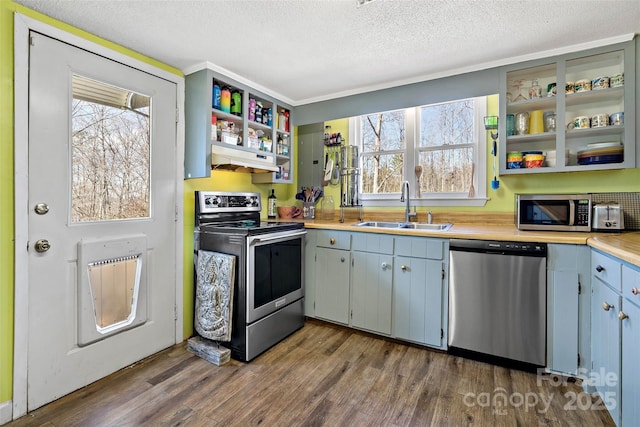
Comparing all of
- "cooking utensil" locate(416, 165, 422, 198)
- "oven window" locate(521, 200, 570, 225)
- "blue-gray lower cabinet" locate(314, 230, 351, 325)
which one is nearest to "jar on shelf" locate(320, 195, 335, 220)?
"blue-gray lower cabinet" locate(314, 230, 351, 325)

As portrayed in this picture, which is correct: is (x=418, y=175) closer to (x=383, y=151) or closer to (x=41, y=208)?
(x=383, y=151)

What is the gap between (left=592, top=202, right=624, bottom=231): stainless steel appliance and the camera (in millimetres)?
2014

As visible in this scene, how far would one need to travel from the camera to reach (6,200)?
1614 millimetres

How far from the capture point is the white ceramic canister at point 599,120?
211 cm

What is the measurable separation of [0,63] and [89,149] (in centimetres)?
55

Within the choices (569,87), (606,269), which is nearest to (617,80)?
(569,87)

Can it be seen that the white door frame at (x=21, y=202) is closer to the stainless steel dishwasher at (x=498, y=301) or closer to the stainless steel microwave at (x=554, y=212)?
the stainless steel dishwasher at (x=498, y=301)

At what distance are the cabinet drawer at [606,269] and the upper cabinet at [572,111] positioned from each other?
0.76 m

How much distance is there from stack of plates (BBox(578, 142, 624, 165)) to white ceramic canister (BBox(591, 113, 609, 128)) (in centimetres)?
13

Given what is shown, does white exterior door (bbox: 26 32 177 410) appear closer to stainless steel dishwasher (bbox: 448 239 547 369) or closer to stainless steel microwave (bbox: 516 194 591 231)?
stainless steel dishwasher (bbox: 448 239 547 369)

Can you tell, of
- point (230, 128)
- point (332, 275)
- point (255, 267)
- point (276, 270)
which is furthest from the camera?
point (332, 275)

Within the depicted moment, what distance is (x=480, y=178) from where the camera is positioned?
2.70 m

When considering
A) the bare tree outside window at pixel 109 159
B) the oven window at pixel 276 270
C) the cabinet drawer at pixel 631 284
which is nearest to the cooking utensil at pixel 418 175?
the oven window at pixel 276 270

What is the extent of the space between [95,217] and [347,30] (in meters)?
2.03
